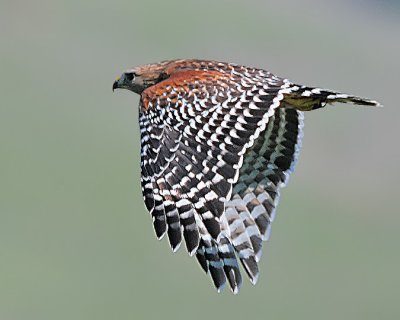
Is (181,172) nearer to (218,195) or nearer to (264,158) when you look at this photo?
(218,195)

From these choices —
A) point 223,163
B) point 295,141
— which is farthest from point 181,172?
point 295,141

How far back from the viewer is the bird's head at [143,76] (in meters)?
13.7

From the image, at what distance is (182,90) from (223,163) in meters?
1.36

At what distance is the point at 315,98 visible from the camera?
11.6 m

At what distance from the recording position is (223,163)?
420 inches

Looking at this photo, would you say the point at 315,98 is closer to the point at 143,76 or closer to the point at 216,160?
the point at 216,160

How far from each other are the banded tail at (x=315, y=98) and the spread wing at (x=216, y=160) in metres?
0.15

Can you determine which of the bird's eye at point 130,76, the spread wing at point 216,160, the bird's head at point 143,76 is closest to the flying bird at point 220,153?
the spread wing at point 216,160

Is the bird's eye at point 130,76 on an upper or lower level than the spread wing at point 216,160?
upper

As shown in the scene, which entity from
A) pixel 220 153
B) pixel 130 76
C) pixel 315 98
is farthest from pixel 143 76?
pixel 220 153

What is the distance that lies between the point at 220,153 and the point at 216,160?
0.28 feet

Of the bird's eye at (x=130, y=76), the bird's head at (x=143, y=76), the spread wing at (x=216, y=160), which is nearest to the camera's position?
the spread wing at (x=216, y=160)

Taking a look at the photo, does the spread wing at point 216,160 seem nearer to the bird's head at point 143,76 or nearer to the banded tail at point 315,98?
the banded tail at point 315,98

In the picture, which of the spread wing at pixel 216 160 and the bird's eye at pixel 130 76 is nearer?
the spread wing at pixel 216 160
